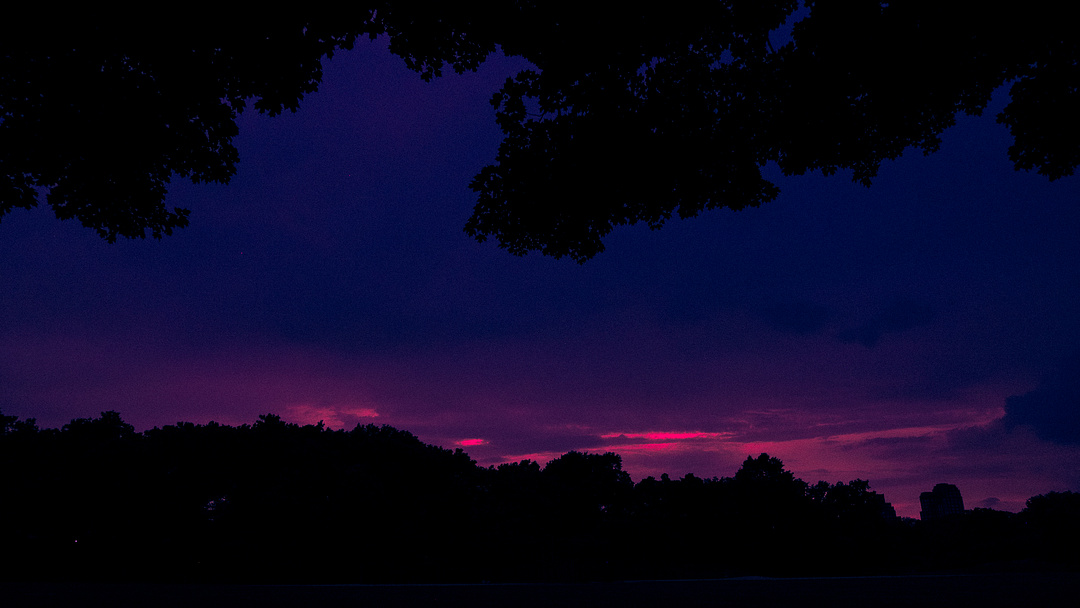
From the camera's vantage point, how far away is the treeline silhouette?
1307 inches

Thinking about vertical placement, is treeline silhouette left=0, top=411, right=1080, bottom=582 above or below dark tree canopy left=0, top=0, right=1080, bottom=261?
below

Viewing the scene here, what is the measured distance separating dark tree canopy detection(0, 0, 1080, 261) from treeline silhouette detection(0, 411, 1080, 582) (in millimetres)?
31062

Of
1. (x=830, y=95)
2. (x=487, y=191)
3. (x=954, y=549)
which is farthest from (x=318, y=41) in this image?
(x=954, y=549)

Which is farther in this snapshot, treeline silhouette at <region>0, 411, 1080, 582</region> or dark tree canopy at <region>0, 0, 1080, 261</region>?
treeline silhouette at <region>0, 411, 1080, 582</region>

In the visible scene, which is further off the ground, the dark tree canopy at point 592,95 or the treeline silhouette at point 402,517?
the dark tree canopy at point 592,95

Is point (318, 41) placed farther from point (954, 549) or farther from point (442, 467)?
point (954, 549)

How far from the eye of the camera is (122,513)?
3334cm

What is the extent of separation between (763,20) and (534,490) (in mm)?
39582

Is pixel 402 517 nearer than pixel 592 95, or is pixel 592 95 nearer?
pixel 592 95

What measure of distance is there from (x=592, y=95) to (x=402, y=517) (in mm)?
36565

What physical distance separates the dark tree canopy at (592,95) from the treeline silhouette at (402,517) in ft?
102

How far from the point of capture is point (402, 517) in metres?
39.4

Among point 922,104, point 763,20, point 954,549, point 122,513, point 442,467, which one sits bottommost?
point 954,549

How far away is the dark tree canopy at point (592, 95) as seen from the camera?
7.14 metres
